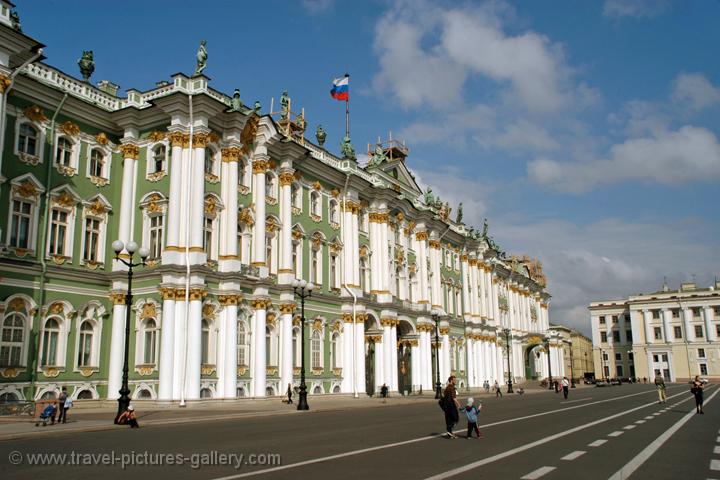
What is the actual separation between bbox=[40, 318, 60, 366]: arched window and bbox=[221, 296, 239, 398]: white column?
8.42m

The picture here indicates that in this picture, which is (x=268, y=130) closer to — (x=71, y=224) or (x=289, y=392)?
(x=71, y=224)

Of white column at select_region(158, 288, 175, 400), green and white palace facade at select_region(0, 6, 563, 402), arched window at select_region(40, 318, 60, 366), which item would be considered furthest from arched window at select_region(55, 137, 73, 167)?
white column at select_region(158, 288, 175, 400)

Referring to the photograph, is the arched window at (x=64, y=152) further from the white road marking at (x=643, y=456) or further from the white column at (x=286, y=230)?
the white road marking at (x=643, y=456)

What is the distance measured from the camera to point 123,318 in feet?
114

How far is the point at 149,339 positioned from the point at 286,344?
9.10m

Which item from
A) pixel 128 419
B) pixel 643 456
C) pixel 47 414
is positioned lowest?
pixel 643 456

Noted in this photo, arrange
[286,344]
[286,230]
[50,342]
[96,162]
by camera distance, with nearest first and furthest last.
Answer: [50,342] → [96,162] → [286,344] → [286,230]

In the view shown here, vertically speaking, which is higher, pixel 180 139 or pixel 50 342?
pixel 180 139

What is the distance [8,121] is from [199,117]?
9.31 meters

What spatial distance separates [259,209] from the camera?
1555 inches

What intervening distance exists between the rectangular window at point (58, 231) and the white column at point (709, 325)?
120001 mm

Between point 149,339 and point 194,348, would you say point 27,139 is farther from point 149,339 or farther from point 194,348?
point 194,348

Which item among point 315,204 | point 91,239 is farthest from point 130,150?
point 315,204

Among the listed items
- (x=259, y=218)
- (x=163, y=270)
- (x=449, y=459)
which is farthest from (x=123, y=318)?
(x=449, y=459)
